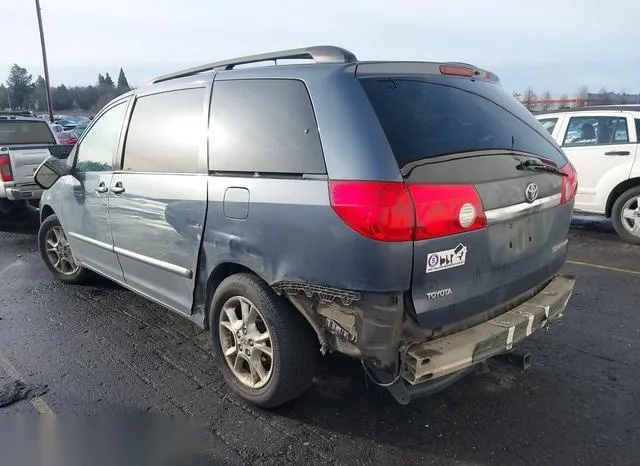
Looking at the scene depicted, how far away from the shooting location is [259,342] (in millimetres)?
2908

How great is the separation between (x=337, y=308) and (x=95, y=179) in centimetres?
270

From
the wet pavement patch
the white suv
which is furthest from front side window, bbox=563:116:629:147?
the wet pavement patch

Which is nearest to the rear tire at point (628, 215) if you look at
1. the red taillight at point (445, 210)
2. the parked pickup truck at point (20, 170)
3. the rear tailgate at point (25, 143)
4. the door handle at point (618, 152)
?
the door handle at point (618, 152)

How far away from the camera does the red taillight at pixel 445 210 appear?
2.33 m

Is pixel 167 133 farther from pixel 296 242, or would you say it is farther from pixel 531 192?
pixel 531 192

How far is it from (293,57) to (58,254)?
142 inches

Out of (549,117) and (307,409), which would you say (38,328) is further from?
(549,117)

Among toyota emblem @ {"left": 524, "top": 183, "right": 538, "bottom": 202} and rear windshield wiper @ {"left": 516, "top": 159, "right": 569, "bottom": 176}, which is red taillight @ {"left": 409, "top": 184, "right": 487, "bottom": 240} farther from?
rear windshield wiper @ {"left": 516, "top": 159, "right": 569, "bottom": 176}

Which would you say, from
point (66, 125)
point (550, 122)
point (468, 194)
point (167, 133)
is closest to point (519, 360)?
point (468, 194)

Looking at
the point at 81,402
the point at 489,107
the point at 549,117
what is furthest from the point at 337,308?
the point at 549,117

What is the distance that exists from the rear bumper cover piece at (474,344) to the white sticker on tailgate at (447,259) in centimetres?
37

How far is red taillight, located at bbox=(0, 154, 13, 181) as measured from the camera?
313 inches

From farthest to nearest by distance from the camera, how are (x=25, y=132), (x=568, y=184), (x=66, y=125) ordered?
1. (x=66, y=125)
2. (x=25, y=132)
3. (x=568, y=184)

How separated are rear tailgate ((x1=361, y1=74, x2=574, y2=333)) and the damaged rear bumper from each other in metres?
0.07
